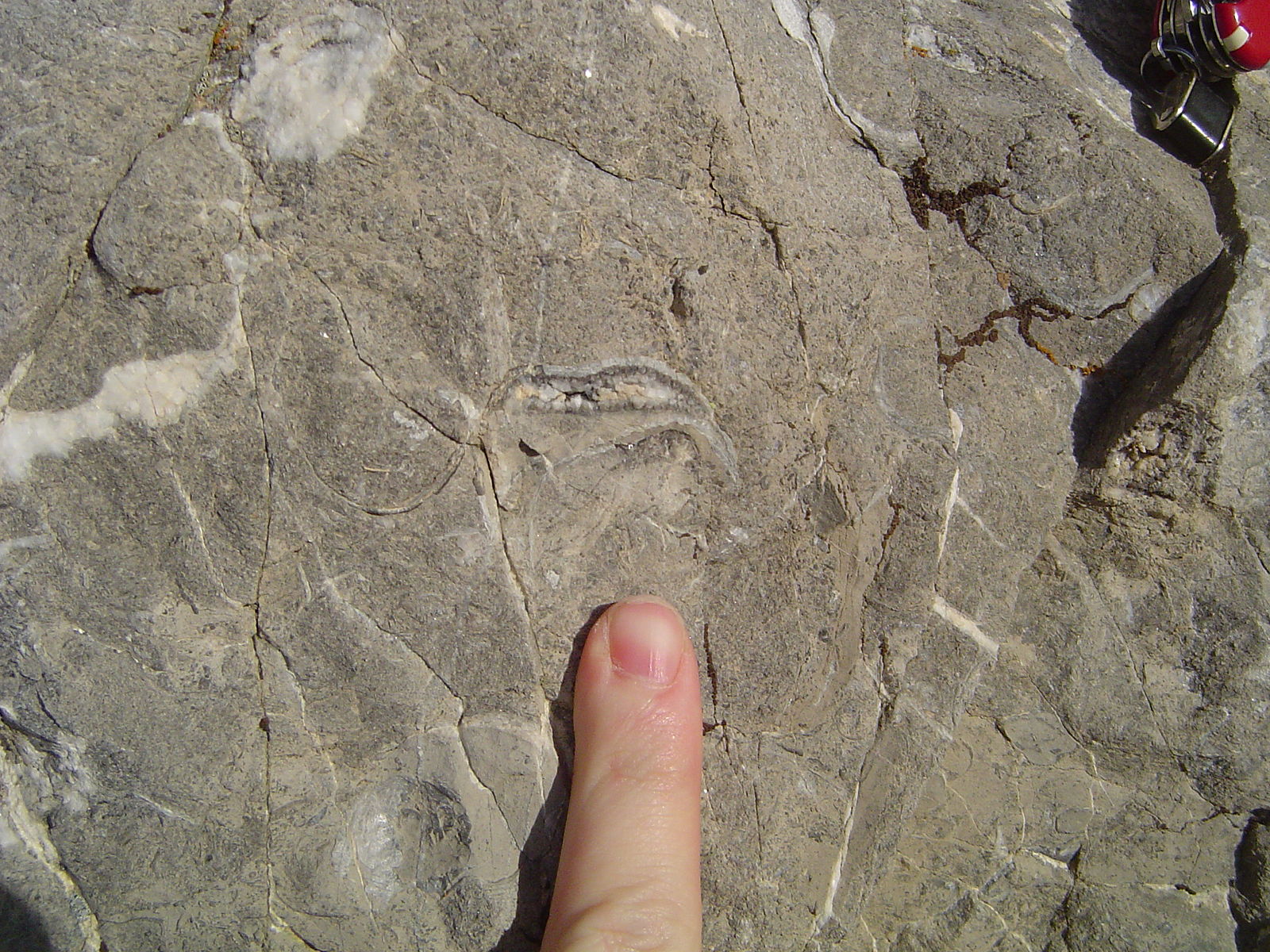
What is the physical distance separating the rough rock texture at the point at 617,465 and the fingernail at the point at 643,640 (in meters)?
0.06

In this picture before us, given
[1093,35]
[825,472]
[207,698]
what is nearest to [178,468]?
[207,698]

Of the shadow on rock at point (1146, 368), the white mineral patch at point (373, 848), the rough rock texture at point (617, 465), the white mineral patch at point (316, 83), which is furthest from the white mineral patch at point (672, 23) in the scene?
the white mineral patch at point (373, 848)

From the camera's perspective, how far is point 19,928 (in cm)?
158

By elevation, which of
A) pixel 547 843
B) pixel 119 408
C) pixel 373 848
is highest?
pixel 119 408

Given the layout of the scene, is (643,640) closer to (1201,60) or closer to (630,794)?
(630,794)

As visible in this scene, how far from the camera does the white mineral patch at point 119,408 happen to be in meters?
1.32

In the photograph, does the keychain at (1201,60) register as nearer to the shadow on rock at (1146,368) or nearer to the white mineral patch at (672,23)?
the shadow on rock at (1146,368)

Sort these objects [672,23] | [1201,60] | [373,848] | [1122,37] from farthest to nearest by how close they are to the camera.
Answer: [1122,37] → [1201,60] → [373,848] → [672,23]

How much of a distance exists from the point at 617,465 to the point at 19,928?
5.13ft

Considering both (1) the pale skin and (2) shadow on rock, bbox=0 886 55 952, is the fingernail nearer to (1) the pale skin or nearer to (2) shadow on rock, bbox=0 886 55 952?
(1) the pale skin

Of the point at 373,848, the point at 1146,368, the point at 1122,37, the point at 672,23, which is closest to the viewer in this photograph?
the point at 672,23

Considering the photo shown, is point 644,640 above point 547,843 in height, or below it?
above

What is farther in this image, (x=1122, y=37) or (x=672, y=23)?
(x=1122, y=37)

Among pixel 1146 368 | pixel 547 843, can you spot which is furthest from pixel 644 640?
pixel 1146 368
